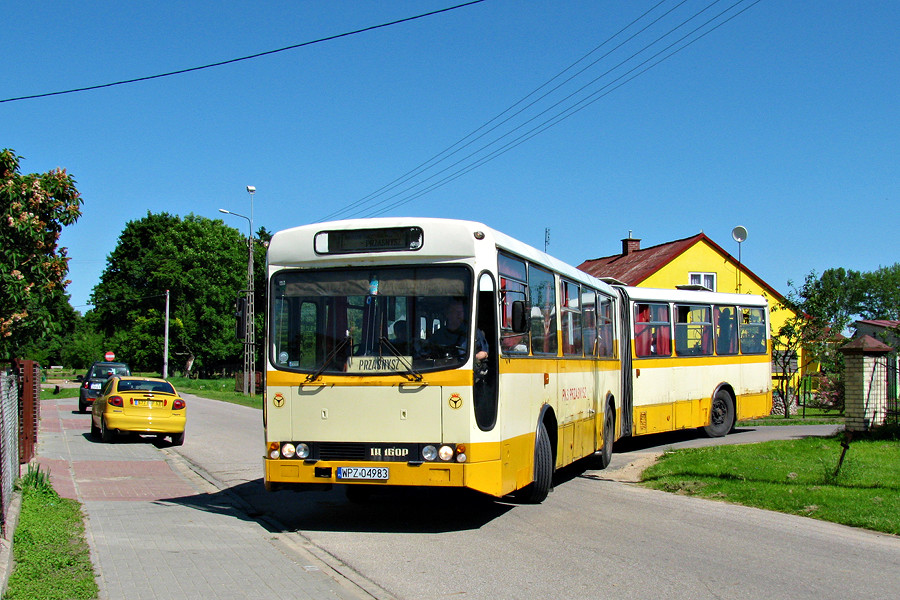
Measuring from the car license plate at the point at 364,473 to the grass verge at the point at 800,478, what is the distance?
5141 millimetres

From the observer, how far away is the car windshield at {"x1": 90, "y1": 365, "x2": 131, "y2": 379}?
1216 inches

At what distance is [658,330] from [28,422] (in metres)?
12.1

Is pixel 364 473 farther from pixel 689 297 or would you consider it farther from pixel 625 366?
pixel 689 297

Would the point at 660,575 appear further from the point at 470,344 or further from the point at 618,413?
the point at 618,413

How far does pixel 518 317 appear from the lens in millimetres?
9141

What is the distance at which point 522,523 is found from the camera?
9.56m

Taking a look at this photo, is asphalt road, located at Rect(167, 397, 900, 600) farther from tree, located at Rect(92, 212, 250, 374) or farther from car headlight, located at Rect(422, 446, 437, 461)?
tree, located at Rect(92, 212, 250, 374)

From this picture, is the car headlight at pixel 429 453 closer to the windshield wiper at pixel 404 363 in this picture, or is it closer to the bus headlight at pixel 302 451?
the windshield wiper at pixel 404 363

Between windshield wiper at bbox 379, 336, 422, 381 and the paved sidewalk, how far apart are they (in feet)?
6.43

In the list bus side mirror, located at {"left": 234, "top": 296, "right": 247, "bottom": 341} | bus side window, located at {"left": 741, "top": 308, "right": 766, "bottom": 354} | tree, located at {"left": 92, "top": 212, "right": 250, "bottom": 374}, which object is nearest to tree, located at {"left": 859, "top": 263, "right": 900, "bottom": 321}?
tree, located at {"left": 92, "top": 212, "right": 250, "bottom": 374}

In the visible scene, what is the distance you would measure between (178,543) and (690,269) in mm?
38153

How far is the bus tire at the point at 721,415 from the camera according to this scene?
20109 mm

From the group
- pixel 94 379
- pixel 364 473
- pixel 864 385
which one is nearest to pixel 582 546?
pixel 364 473

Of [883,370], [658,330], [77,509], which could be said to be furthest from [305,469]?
[883,370]
